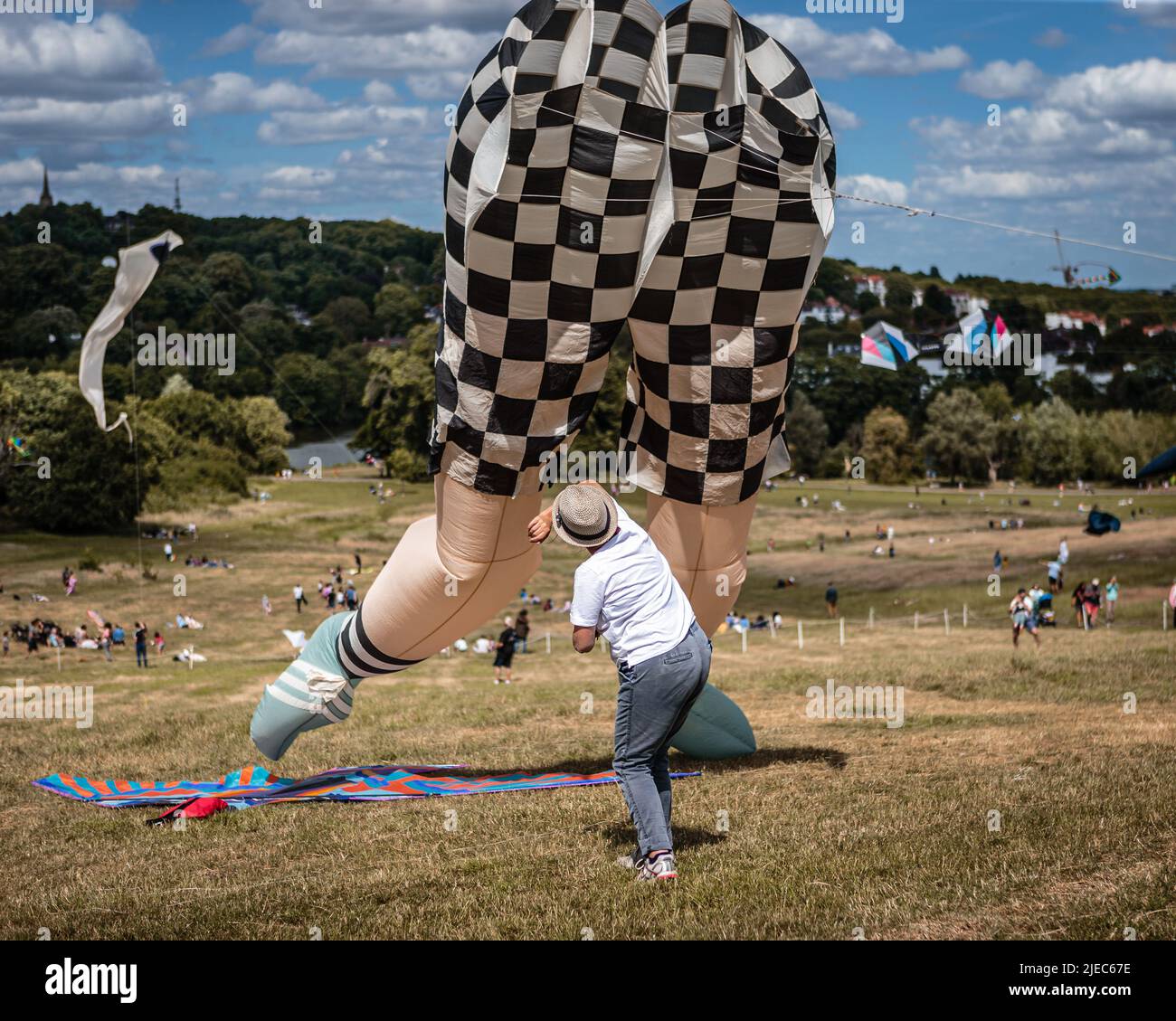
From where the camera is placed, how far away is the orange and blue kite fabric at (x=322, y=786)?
1034 centimetres

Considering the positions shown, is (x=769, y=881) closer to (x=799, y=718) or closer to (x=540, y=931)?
(x=540, y=931)

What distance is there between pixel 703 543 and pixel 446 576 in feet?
6.68

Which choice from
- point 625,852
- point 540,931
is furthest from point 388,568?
point 540,931

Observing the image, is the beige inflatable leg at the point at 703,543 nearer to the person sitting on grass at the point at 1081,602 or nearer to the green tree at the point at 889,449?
the person sitting on grass at the point at 1081,602

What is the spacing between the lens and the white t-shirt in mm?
7430

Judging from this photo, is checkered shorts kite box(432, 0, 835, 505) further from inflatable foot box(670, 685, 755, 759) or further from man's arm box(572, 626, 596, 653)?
inflatable foot box(670, 685, 755, 759)

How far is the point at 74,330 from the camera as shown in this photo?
104750 mm

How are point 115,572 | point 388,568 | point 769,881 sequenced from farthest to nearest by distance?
1. point 115,572
2. point 388,568
3. point 769,881

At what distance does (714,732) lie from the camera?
11047 mm

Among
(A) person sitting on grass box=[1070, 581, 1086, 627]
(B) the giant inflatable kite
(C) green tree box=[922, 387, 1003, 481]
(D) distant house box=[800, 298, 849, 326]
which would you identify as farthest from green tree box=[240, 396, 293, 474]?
(B) the giant inflatable kite

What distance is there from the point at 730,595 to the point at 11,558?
5159 centimetres

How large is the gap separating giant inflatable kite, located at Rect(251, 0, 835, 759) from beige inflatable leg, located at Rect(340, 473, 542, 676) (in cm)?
3

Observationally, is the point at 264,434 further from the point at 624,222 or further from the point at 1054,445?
the point at 624,222

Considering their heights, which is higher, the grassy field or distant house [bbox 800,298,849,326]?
distant house [bbox 800,298,849,326]
